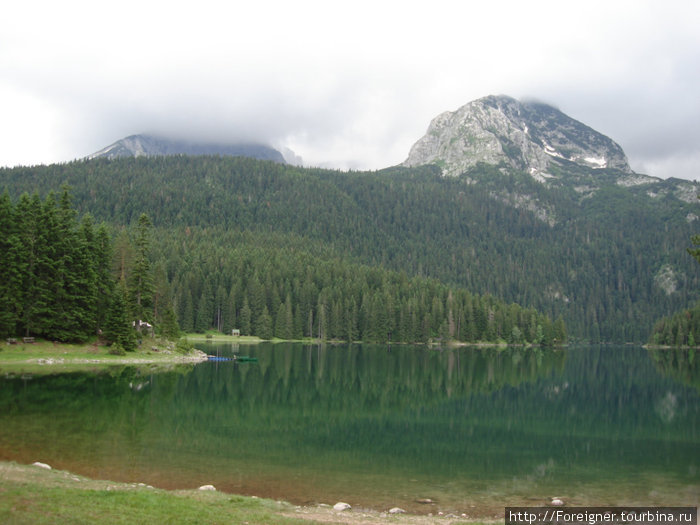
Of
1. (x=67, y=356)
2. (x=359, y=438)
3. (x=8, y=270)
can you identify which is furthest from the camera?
(x=67, y=356)

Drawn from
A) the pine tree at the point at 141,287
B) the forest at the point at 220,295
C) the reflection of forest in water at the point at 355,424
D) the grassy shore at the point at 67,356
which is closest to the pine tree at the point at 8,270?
the forest at the point at 220,295

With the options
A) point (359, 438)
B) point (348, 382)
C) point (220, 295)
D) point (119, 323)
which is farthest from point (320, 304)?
point (359, 438)

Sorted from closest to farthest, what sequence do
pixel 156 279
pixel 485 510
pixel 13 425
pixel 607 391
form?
pixel 485 510 → pixel 13 425 → pixel 607 391 → pixel 156 279

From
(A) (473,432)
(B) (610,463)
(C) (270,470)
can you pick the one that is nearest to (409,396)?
(A) (473,432)

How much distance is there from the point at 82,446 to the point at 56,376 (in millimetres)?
28197

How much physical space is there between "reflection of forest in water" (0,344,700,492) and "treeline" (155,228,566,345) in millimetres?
90157

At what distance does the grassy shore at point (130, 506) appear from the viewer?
14.2 meters

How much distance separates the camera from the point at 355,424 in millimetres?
38281

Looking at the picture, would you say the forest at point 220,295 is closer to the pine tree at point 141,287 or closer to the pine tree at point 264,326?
the pine tree at point 141,287

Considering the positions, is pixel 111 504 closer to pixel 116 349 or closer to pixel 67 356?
pixel 67 356

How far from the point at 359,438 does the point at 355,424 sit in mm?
4689

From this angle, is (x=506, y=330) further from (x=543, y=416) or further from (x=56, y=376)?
(x=56, y=376)

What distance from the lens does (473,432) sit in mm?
37562

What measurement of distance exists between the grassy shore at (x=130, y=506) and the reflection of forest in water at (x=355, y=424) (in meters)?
5.90
